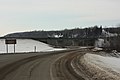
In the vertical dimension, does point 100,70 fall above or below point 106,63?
above

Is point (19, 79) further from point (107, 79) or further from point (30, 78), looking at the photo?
point (107, 79)

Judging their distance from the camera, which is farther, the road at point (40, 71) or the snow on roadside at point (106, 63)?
the snow on roadside at point (106, 63)

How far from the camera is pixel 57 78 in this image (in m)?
15.3

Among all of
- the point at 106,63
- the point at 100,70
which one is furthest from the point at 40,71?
the point at 106,63

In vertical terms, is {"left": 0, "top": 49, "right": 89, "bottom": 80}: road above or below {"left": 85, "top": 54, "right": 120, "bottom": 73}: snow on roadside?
above

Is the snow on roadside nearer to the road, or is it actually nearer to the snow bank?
the snow bank

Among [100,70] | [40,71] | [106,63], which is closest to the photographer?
[40,71]

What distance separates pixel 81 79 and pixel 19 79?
3.26 m

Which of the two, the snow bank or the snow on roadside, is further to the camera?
the snow on roadside

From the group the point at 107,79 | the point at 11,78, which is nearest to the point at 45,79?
the point at 11,78

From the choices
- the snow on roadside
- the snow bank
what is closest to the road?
the snow bank

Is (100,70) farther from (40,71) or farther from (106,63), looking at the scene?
(106,63)

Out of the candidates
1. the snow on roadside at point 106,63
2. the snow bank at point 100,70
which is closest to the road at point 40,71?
the snow bank at point 100,70

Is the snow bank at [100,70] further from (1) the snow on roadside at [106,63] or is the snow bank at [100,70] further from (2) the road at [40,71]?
(2) the road at [40,71]
